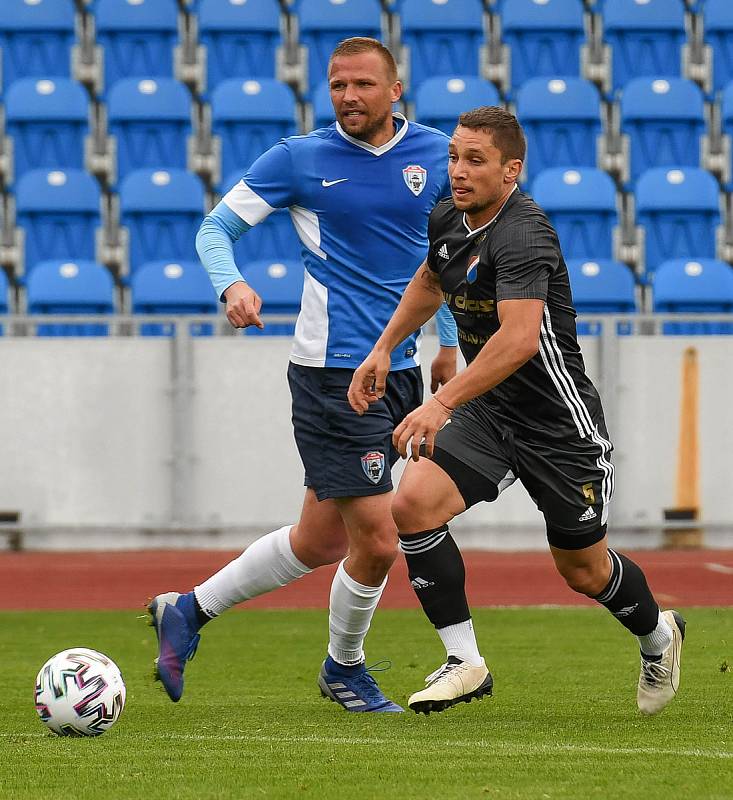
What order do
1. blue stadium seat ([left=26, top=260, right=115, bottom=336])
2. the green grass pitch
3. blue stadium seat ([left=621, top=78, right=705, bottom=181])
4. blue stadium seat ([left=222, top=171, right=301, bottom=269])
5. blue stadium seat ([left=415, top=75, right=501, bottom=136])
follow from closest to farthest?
the green grass pitch → blue stadium seat ([left=26, top=260, right=115, bottom=336]) → blue stadium seat ([left=222, top=171, right=301, bottom=269]) → blue stadium seat ([left=415, top=75, right=501, bottom=136]) → blue stadium seat ([left=621, top=78, right=705, bottom=181])

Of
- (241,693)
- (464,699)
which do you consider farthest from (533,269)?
(241,693)

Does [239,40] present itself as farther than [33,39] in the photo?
Yes

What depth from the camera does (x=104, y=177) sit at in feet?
54.2

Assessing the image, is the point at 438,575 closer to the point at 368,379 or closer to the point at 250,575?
the point at 368,379

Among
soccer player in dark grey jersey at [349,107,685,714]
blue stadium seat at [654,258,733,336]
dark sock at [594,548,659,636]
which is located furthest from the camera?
blue stadium seat at [654,258,733,336]

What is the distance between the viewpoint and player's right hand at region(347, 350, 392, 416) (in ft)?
17.0

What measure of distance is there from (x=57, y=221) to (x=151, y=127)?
5.28 feet

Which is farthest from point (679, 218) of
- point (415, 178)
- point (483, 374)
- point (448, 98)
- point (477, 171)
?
point (483, 374)

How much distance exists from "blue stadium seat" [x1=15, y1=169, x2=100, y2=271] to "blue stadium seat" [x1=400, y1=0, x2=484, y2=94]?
4120 mm

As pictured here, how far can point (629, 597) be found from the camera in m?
5.27

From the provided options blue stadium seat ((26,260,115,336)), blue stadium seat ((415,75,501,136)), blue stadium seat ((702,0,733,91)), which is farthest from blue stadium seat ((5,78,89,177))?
blue stadium seat ((702,0,733,91))

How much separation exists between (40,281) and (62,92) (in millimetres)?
2959

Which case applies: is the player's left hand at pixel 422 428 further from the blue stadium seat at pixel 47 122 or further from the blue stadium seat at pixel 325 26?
the blue stadium seat at pixel 325 26

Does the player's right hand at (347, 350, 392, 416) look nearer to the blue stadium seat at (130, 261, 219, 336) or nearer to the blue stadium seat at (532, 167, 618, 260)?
the blue stadium seat at (130, 261, 219, 336)
